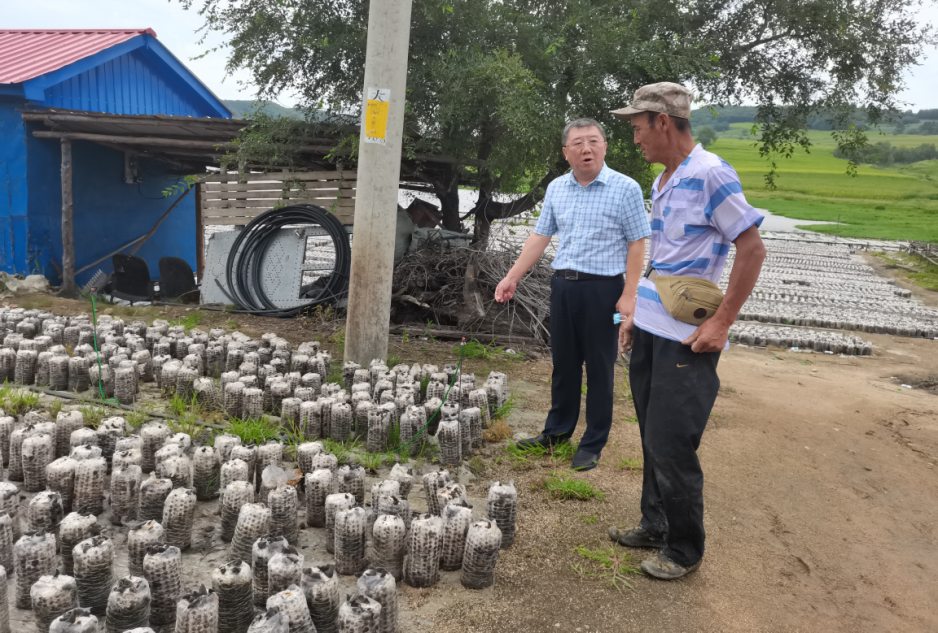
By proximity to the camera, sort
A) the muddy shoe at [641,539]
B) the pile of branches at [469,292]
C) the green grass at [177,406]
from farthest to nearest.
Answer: the pile of branches at [469,292] < the green grass at [177,406] < the muddy shoe at [641,539]

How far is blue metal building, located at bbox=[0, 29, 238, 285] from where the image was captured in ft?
32.3

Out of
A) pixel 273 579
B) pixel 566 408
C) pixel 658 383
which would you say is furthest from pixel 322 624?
pixel 566 408

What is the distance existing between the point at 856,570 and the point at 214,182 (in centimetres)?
935

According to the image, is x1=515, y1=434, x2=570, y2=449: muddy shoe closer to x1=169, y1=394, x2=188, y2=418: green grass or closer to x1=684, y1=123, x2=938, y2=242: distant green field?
x1=169, y1=394, x2=188, y2=418: green grass

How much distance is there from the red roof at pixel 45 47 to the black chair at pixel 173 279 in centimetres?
336

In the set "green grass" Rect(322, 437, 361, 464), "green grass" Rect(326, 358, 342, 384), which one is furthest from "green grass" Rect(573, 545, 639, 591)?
"green grass" Rect(326, 358, 342, 384)

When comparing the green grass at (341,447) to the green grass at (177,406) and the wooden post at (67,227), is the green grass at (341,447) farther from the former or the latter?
the wooden post at (67,227)

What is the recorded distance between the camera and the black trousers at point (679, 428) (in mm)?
2709

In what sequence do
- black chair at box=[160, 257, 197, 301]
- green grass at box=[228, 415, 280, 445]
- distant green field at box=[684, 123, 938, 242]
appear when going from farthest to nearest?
distant green field at box=[684, 123, 938, 242] → black chair at box=[160, 257, 197, 301] → green grass at box=[228, 415, 280, 445]

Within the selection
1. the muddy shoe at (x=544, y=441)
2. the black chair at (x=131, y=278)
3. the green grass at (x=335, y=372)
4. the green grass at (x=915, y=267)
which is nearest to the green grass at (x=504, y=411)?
the muddy shoe at (x=544, y=441)

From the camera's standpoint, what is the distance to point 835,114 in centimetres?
1039

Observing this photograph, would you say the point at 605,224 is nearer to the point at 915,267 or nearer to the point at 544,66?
the point at 544,66

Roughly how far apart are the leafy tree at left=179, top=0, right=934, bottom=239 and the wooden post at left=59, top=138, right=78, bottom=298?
2.89 m

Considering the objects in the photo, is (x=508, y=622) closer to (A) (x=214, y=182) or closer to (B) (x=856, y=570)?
(B) (x=856, y=570)
